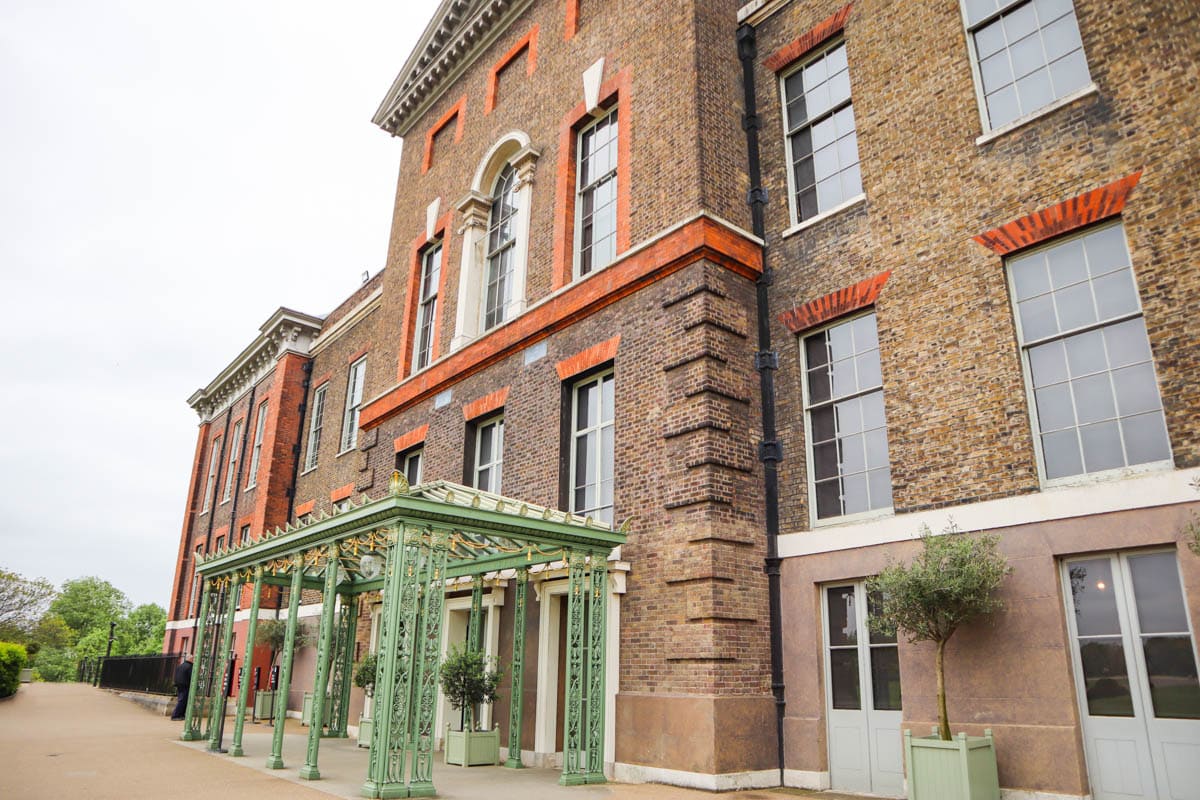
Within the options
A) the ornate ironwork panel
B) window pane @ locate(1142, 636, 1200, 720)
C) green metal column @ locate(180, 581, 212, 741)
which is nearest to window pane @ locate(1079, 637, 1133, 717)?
window pane @ locate(1142, 636, 1200, 720)

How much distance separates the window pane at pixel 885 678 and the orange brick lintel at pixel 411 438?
10236 mm

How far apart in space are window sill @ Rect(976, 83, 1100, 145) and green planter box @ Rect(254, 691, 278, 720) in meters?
20.6

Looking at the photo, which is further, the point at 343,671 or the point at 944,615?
the point at 343,671

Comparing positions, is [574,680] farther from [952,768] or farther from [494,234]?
[494,234]

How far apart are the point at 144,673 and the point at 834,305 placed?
2694cm

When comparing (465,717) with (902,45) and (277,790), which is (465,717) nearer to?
(277,790)

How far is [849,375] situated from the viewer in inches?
431

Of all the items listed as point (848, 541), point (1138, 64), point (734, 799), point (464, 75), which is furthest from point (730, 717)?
point (464, 75)

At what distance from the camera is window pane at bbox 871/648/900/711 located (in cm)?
961

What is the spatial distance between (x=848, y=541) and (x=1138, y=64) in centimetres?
614

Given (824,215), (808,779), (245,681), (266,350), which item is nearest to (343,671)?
(245,681)

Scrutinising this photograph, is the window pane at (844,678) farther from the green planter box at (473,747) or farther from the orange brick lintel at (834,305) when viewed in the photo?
the green planter box at (473,747)

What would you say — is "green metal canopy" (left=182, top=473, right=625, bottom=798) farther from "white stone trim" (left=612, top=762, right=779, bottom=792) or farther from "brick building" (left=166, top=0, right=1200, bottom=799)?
"brick building" (left=166, top=0, right=1200, bottom=799)

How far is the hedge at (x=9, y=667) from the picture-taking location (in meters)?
24.4
